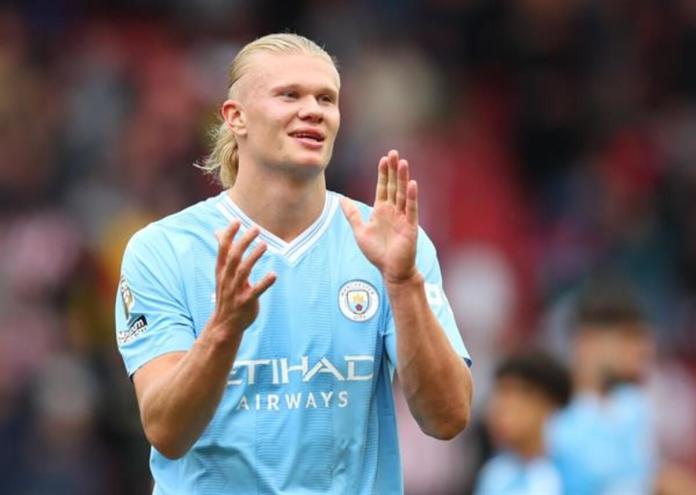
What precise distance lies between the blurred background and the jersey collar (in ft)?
20.9

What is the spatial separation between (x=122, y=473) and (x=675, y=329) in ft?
14.6

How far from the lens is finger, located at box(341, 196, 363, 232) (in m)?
5.53

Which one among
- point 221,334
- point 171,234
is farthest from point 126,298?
point 221,334

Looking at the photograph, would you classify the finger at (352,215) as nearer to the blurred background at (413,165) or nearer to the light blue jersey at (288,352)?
the light blue jersey at (288,352)

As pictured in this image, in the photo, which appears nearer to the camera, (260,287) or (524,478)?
(260,287)

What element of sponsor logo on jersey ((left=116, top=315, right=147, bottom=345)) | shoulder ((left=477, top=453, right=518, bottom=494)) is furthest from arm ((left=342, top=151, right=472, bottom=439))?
shoulder ((left=477, top=453, right=518, bottom=494))

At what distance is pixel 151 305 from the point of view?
5727 millimetres

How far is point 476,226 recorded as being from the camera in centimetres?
1402

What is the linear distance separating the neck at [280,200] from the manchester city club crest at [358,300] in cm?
26

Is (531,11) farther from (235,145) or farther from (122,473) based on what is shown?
(235,145)

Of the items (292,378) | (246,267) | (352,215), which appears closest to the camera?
(246,267)

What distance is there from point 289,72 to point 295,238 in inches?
21.0

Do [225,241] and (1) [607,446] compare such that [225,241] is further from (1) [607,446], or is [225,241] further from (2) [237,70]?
(1) [607,446]

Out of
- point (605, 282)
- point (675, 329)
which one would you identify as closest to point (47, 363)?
point (605, 282)
